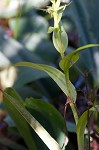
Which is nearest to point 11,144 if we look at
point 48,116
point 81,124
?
point 48,116

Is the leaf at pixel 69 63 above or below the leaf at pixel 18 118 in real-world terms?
above

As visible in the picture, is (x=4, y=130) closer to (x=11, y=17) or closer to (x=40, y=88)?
(x=40, y=88)

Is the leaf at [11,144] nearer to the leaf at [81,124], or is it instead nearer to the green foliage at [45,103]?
the green foliage at [45,103]

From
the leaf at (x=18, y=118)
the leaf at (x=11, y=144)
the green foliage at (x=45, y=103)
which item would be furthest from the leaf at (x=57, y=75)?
the leaf at (x=11, y=144)

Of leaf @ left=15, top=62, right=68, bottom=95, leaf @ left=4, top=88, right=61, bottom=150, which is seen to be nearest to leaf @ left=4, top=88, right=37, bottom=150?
leaf @ left=4, top=88, right=61, bottom=150

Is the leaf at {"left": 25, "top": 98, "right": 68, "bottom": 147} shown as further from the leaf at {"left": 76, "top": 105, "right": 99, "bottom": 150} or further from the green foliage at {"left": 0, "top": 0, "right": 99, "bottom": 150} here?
the leaf at {"left": 76, "top": 105, "right": 99, "bottom": 150}

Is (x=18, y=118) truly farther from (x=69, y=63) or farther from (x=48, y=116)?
(x=69, y=63)
